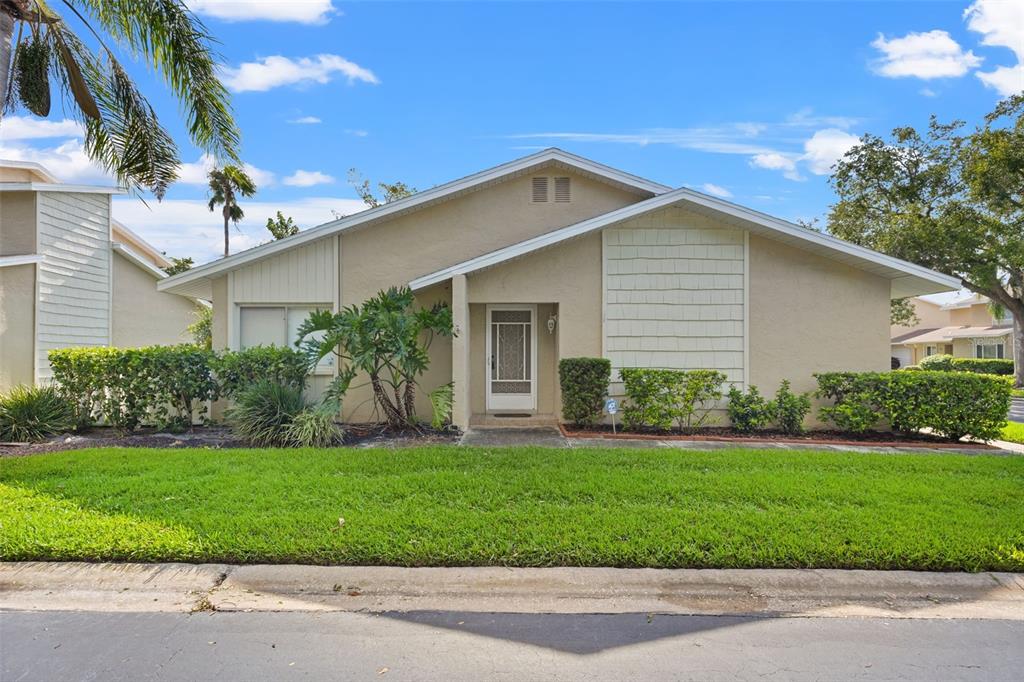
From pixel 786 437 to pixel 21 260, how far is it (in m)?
15.2

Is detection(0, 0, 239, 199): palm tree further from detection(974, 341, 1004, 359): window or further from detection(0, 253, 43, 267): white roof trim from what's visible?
detection(974, 341, 1004, 359): window

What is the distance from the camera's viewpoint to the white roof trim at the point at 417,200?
10.5 m

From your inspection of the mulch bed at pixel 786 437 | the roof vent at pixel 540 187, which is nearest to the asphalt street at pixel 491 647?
the mulch bed at pixel 786 437

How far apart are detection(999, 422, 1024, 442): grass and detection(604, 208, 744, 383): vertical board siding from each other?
16.0 feet

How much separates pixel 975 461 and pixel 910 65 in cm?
884

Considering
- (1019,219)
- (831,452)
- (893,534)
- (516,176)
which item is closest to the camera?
(893,534)

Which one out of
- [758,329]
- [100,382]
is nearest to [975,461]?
[758,329]

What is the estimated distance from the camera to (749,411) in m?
9.77

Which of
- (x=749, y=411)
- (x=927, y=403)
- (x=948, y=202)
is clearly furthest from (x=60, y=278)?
(x=948, y=202)

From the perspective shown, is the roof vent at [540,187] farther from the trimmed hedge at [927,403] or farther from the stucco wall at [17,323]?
the stucco wall at [17,323]

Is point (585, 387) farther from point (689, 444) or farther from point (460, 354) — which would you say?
point (460, 354)

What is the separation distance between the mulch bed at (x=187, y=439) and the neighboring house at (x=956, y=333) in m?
39.1

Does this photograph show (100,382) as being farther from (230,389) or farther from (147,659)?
(147,659)

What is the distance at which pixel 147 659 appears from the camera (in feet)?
10.4
